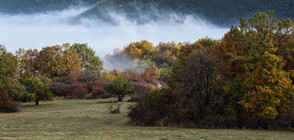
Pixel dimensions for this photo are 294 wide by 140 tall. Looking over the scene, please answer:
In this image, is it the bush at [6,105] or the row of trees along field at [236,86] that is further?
the bush at [6,105]

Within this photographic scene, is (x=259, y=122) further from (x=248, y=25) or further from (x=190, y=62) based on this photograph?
(x=248, y=25)

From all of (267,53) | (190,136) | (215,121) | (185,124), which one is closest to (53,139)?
(190,136)

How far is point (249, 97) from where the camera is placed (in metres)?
13.8

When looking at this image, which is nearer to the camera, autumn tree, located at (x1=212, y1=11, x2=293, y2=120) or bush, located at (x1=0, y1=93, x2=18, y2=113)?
autumn tree, located at (x1=212, y1=11, x2=293, y2=120)

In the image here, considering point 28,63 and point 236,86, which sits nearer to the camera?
point 236,86

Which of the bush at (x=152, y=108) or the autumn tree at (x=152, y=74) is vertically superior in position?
the autumn tree at (x=152, y=74)

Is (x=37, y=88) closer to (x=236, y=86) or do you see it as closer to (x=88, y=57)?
(x=236, y=86)

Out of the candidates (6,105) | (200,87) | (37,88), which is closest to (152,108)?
(200,87)

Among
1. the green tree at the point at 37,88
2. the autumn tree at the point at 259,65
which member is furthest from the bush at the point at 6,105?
the autumn tree at the point at 259,65

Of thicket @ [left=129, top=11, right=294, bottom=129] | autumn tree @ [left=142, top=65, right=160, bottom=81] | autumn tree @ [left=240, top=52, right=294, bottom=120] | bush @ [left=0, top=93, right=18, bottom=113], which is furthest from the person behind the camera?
autumn tree @ [left=142, top=65, right=160, bottom=81]

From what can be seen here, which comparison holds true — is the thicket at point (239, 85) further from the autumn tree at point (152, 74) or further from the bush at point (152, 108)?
the autumn tree at point (152, 74)

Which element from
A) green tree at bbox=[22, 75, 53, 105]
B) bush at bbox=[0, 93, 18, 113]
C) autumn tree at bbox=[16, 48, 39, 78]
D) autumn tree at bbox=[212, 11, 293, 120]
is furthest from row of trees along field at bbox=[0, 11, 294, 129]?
autumn tree at bbox=[16, 48, 39, 78]

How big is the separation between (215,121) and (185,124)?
1.54 metres

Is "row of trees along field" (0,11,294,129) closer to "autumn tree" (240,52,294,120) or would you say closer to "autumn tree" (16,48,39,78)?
"autumn tree" (240,52,294,120)
